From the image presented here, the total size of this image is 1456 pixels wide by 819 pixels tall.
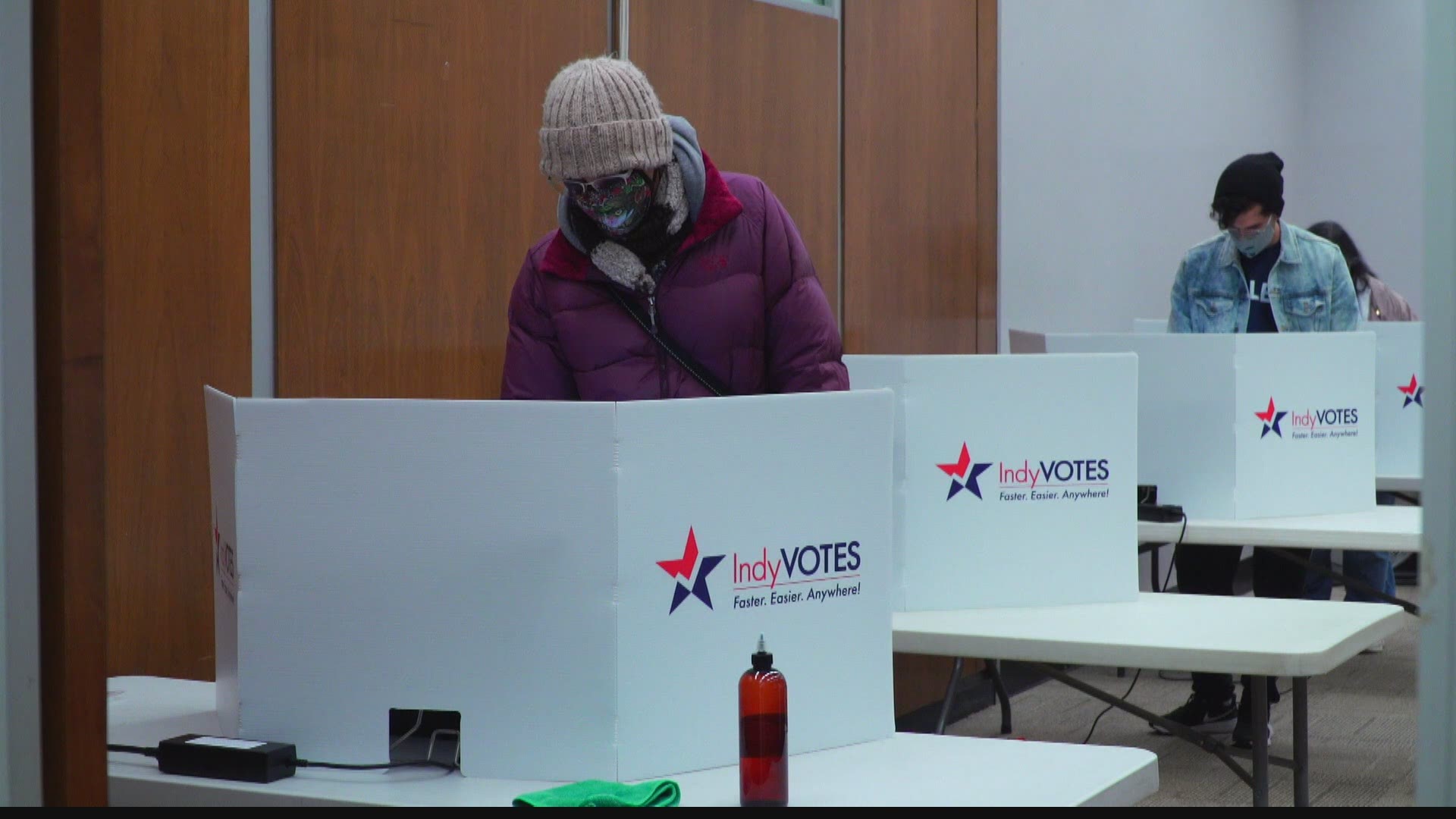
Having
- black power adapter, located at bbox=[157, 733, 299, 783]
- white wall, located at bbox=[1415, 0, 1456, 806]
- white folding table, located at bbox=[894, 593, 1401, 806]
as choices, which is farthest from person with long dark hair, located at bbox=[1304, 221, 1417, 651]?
white wall, located at bbox=[1415, 0, 1456, 806]

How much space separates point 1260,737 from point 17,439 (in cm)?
214

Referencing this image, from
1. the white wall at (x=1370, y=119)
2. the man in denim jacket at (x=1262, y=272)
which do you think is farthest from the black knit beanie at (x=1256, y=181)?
the white wall at (x=1370, y=119)

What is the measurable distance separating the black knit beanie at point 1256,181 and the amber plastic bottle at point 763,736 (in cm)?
301

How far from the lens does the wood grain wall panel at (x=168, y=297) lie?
7.66 feet

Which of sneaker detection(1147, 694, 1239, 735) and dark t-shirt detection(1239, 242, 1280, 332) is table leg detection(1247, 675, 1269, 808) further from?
dark t-shirt detection(1239, 242, 1280, 332)

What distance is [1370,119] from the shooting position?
891 centimetres

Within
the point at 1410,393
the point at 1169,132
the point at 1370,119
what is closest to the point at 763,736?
the point at 1410,393

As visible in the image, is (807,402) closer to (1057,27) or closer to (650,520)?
(650,520)

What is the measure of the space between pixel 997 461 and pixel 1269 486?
1.40 meters

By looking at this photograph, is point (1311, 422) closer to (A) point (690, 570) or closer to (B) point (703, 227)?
(B) point (703, 227)

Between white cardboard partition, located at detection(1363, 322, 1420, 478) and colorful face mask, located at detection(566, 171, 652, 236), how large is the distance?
3.10 meters

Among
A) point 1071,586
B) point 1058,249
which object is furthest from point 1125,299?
point 1071,586

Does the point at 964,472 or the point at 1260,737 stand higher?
the point at 964,472

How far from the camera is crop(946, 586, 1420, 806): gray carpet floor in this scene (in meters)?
3.83
